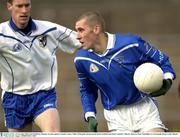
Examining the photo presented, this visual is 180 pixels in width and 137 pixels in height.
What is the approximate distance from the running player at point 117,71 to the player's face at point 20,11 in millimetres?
A: 539

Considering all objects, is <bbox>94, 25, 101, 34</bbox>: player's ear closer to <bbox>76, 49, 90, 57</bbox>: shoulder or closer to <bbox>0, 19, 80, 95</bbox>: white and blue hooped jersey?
<bbox>76, 49, 90, 57</bbox>: shoulder

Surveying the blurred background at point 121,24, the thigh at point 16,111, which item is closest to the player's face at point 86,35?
the thigh at point 16,111

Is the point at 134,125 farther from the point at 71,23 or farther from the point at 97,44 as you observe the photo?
the point at 71,23

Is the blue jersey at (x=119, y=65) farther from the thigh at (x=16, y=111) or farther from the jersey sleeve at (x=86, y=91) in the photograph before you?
the thigh at (x=16, y=111)

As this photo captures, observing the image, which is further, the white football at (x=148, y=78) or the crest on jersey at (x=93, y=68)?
the crest on jersey at (x=93, y=68)

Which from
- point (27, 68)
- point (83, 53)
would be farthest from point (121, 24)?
point (83, 53)

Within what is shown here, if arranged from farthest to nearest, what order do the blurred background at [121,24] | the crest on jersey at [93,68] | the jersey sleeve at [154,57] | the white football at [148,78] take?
the blurred background at [121,24]
the crest on jersey at [93,68]
the jersey sleeve at [154,57]
the white football at [148,78]

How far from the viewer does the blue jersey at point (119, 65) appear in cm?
1021

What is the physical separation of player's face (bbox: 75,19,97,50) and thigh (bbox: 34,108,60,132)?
0.72 metres

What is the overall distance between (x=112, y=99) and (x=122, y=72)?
0.25 meters

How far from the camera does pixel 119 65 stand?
10.2 metres

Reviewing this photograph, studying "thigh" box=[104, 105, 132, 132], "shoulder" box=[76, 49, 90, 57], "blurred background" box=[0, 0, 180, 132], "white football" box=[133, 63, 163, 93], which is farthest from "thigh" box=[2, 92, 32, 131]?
"blurred background" box=[0, 0, 180, 132]

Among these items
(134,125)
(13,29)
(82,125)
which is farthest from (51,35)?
(82,125)

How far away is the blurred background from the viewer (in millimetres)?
17188
